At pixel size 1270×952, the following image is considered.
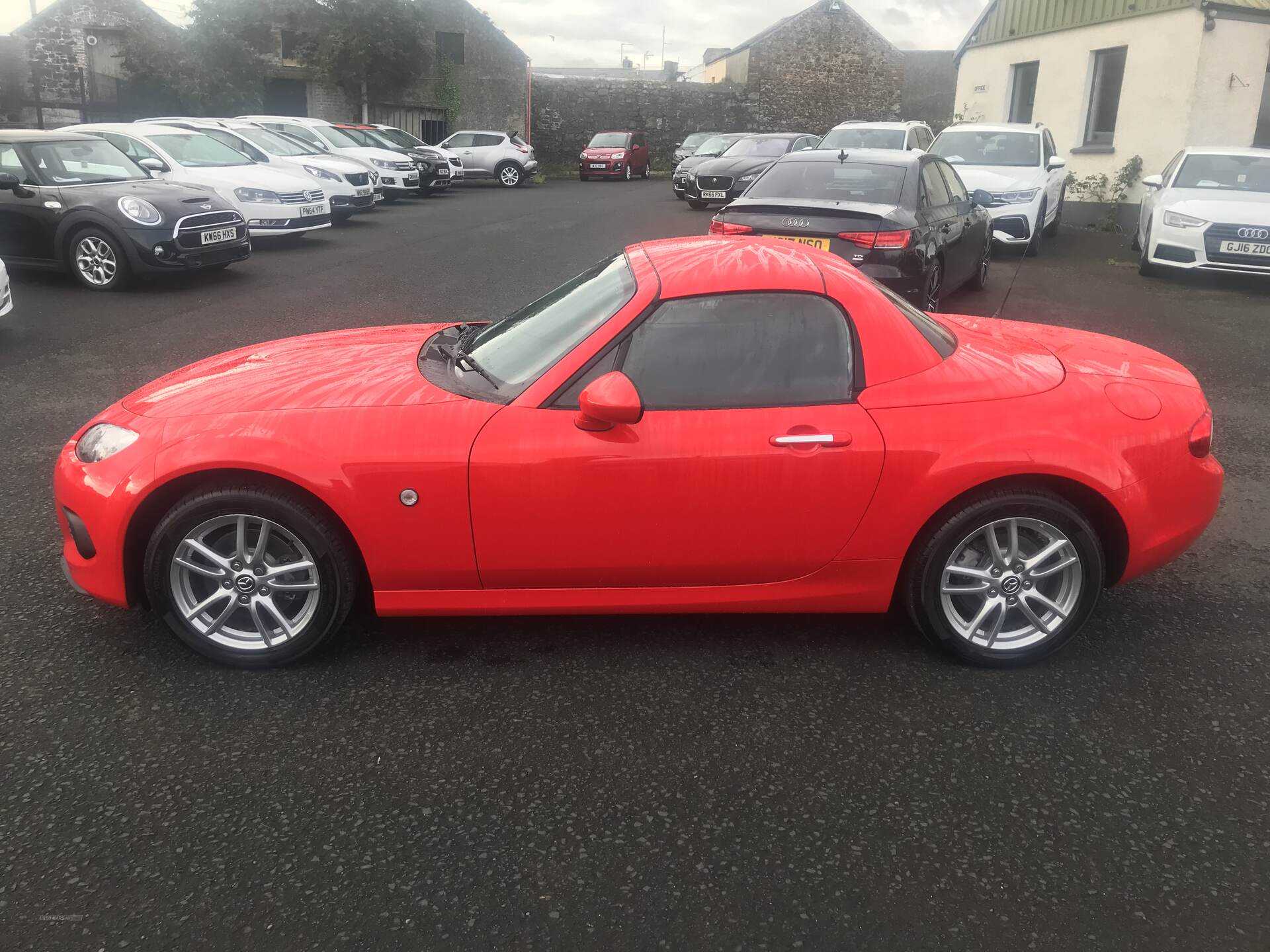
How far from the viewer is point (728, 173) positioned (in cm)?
2039

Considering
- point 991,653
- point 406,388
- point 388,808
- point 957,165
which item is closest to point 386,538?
point 406,388

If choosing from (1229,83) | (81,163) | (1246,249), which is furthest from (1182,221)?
(81,163)

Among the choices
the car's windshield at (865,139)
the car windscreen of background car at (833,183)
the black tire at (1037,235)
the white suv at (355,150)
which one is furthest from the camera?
the white suv at (355,150)

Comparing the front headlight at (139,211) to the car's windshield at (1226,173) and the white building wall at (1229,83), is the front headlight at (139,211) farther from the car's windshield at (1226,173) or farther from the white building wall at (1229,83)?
the white building wall at (1229,83)

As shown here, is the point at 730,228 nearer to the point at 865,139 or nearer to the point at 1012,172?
the point at 1012,172

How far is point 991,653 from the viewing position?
3.51 meters

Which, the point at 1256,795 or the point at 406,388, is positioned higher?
the point at 406,388

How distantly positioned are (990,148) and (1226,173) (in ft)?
11.0

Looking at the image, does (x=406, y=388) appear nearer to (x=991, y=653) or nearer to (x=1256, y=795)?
(x=991, y=653)

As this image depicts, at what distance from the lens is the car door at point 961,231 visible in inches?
363

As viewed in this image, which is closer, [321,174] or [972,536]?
[972,536]

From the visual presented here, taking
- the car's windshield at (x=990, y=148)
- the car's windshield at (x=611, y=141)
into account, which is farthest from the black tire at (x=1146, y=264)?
the car's windshield at (x=611, y=141)

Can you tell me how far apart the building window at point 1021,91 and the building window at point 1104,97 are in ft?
5.62

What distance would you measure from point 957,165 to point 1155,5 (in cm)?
643
